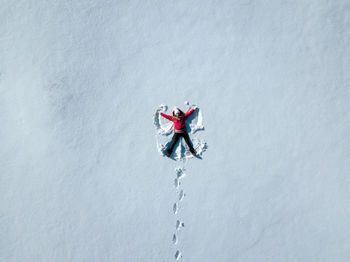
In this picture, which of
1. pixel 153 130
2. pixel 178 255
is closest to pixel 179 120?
pixel 153 130

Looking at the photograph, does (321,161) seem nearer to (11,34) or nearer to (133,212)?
(133,212)

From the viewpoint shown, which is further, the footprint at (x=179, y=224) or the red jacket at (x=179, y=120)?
the footprint at (x=179, y=224)

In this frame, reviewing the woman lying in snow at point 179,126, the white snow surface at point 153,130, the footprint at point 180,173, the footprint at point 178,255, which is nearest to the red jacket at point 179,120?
the woman lying in snow at point 179,126

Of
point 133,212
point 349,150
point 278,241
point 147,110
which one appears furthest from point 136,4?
point 278,241

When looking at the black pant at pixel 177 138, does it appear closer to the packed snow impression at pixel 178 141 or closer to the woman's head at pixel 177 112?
the packed snow impression at pixel 178 141

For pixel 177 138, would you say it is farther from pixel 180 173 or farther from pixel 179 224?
pixel 179 224

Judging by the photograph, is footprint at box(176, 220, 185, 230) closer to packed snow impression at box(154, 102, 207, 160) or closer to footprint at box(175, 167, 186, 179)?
footprint at box(175, 167, 186, 179)
